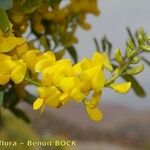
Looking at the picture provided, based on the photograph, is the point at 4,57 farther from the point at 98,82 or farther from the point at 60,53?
the point at 60,53

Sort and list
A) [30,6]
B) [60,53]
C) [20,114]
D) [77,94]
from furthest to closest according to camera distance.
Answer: [20,114] < [60,53] < [30,6] < [77,94]

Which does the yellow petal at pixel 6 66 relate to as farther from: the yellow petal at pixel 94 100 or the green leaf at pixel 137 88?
the green leaf at pixel 137 88

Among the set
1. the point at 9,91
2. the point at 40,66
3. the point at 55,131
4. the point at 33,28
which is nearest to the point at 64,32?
the point at 33,28

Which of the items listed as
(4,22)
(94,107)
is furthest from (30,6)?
(94,107)

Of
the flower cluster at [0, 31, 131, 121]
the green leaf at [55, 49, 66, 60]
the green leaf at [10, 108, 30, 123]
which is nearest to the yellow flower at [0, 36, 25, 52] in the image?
the flower cluster at [0, 31, 131, 121]

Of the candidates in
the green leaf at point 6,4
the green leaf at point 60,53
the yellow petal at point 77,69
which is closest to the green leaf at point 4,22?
the green leaf at point 6,4

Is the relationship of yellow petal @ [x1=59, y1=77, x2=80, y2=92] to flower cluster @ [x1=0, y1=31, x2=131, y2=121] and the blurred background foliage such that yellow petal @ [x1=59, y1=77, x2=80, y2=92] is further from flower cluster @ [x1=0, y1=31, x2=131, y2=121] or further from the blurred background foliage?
the blurred background foliage
